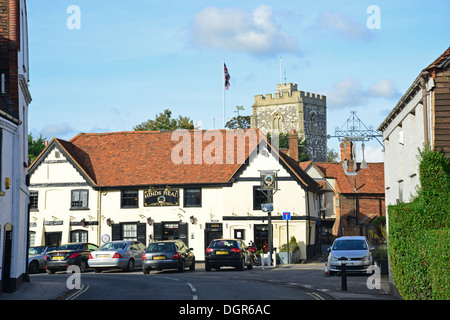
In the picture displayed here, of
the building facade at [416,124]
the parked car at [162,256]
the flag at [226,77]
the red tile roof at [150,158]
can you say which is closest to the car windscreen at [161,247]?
the parked car at [162,256]

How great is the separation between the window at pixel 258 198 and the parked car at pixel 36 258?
50.0 ft

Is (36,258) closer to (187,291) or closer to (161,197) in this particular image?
(161,197)

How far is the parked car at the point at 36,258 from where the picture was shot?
37844 millimetres

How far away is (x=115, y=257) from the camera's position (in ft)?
113

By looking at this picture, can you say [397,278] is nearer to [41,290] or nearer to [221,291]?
[221,291]

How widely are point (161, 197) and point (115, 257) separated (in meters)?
14.5

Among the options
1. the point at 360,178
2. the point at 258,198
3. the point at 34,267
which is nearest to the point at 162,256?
the point at 34,267

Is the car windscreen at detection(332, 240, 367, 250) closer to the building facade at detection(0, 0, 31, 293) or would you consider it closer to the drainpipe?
the drainpipe

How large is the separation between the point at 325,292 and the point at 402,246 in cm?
409

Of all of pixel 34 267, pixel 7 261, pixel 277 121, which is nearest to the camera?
pixel 7 261

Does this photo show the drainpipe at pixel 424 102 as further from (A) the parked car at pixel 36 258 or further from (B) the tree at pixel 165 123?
(B) the tree at pixel 165 123

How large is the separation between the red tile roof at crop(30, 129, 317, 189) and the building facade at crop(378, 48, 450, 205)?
77.3 ft

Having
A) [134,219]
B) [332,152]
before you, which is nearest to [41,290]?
[134,219]

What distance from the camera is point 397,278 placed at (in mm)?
18594
